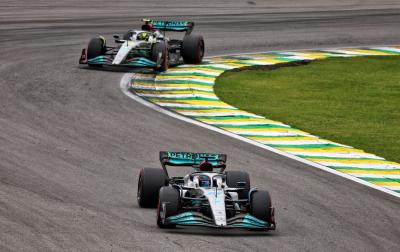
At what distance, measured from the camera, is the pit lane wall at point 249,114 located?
18.0 m

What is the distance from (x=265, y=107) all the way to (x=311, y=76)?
212 inches

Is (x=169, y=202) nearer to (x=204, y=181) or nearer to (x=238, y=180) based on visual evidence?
(x=204, y=181)

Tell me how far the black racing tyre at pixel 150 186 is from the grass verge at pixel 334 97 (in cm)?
591

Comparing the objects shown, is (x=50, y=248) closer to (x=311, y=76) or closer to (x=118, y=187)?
(x=118, y=187)

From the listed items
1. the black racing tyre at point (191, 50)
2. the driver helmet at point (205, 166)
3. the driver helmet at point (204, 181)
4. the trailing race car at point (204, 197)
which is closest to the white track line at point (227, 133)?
the black racing tyre at point (191, 50)

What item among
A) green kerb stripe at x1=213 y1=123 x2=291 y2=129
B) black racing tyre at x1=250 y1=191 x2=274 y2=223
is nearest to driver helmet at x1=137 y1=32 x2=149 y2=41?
green kerb stripe at x1=213 y1=123 x2=291 y2=129

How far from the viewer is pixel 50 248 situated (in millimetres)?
11867

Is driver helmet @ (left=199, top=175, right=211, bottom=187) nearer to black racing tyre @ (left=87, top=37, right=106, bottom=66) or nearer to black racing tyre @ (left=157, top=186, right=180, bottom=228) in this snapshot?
black racing tyre @ (left=157, top=186, right=180, bottom=228)

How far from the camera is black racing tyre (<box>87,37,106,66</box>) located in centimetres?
2805

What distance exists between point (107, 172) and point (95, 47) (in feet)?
38.7

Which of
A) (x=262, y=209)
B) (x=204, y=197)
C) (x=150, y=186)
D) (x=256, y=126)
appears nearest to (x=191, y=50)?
(x=256, y=126)

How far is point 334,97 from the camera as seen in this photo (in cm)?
2545

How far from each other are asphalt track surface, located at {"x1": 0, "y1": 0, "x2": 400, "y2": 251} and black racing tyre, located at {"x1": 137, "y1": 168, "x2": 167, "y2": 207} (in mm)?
151

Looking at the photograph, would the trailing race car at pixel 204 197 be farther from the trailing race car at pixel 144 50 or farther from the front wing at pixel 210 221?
the trailing race car at pixel 144 50
